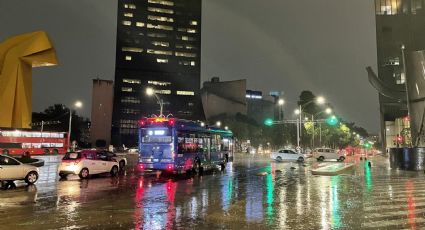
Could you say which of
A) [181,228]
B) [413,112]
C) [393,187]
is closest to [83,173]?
[181,228]

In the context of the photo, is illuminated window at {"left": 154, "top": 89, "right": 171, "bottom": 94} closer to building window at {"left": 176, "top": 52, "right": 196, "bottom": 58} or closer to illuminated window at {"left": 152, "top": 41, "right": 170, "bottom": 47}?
building window at {"left": 176, "top": 52, "right": 196, "bottom": 58}

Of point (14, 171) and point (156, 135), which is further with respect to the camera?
point (156, 135)

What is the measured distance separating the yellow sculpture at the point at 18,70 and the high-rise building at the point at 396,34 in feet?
211

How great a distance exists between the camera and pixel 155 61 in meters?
168

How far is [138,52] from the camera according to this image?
164m

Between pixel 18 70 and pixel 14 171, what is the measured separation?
60.4 ft

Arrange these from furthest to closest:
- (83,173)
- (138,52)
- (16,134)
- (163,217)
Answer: (138,52), (16,134), (83,173), (163,217)

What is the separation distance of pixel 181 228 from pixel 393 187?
12939 mm

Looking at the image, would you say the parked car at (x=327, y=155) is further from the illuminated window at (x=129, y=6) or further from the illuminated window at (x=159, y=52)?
the illuminated window at (x=129, y=6)

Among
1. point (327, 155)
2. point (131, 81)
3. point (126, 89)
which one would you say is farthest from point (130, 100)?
point (327, 155)

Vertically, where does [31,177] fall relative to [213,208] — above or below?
above

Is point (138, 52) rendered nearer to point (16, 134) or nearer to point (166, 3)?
point (166, 3)

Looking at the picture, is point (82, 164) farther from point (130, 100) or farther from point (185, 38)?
point (185, 38)

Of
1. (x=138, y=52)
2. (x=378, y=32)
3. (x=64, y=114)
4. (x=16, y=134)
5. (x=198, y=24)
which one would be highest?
(x=198, y=24)
